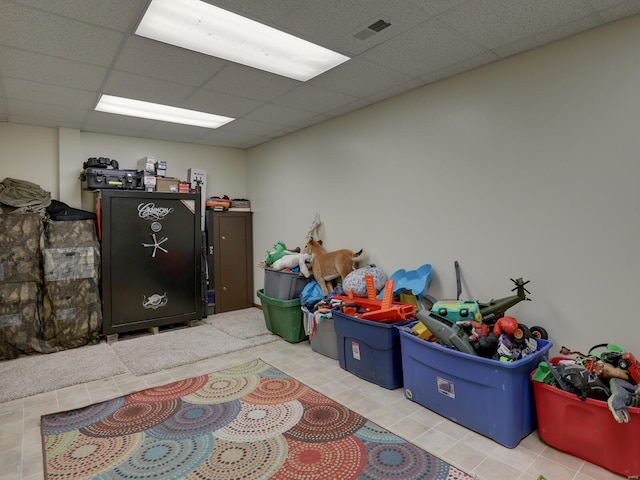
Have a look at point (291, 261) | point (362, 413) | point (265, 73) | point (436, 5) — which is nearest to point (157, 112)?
point (265, 73)

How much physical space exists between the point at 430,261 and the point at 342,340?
1050 millimetres

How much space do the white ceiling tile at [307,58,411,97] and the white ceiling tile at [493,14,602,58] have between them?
75 centimetres

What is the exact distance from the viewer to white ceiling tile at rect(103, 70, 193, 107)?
2926 mm

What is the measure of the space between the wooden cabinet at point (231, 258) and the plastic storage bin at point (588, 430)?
4252mm

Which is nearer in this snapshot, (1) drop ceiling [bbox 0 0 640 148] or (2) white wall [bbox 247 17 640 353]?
(1) drop ceiling [bbox 0 0 640 148]

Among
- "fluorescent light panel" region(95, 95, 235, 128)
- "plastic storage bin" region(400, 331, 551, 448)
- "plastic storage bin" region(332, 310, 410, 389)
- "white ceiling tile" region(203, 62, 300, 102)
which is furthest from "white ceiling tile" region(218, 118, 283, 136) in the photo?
"plastic storage bin" region(400, 331, 551, 448)

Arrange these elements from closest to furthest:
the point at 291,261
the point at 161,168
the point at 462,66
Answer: the point at 462,66 → the point at 291,261 → the point at 161,168

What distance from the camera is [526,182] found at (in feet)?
8.48

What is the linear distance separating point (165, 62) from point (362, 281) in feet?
7.85

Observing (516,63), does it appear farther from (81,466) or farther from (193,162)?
(193,162)

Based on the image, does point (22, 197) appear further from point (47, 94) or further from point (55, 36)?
point (55, 36)

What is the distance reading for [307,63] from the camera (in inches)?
109

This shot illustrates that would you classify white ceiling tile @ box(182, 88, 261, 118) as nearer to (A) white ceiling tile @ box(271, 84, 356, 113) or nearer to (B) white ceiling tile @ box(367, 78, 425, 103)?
(A) white ceiling tile @ box(271, 84, 356, 113)

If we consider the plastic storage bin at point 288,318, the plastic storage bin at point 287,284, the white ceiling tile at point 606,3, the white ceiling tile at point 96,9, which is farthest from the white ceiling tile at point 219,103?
the white ceiling tile at point 606,3
